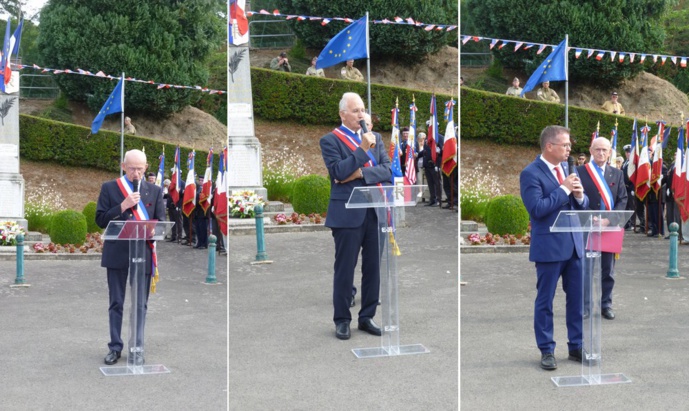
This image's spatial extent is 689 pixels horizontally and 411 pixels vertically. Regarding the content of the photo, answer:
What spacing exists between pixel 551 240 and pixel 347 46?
1.89 meters

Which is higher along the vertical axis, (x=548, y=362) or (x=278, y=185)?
(x=278, y=185)

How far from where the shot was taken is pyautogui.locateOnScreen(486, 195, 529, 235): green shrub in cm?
470

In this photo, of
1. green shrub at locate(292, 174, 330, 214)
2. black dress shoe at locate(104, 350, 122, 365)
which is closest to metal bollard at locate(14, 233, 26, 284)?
black dress shoe at locate(104, 350, 122, 365)

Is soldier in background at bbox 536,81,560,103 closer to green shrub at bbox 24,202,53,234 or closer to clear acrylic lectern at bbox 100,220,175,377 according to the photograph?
clear acrylic lectern at bbox 100,220,175,377

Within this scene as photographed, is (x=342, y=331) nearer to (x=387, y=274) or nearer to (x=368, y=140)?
(x=387, y=274)

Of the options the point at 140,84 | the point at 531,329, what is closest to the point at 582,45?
the point at 531,329

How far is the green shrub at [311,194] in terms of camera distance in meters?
4.00

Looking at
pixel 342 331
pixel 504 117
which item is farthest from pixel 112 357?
pixel 504 117

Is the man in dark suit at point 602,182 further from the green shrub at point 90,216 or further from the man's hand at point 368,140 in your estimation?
the green shrub at point 90,216

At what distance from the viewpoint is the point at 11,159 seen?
786 cm

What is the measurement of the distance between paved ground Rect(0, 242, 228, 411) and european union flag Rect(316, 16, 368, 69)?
1172 millimetres

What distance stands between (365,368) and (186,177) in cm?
137

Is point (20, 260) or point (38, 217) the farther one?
point (20, 260)

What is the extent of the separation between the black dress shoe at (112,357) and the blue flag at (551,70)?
2.94 meters
